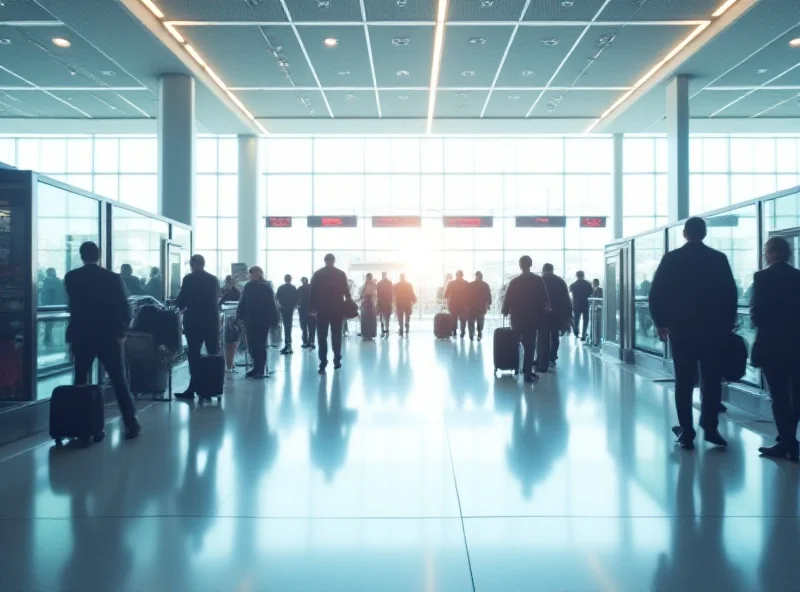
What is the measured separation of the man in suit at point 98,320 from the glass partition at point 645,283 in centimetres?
811

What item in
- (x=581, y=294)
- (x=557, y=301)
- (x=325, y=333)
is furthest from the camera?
(x=581, y=294)

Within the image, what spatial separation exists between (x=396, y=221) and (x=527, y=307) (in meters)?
13.7

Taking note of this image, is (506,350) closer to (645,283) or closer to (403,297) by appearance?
(645,283)

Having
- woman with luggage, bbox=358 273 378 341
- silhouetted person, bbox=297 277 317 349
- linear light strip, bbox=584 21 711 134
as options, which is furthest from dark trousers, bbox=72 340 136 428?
woman with luggage, bbox=358 273 378 341

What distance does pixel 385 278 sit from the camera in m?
18.3

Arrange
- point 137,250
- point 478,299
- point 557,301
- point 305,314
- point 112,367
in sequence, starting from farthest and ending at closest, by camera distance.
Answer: point 478,299, point 305,314, point 557,301, point 137,250, point 112,367

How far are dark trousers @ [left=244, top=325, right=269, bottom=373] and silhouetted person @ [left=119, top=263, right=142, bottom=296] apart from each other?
1.55 meters

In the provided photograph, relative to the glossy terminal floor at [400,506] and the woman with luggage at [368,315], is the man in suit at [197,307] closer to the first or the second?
the glossy terminal floor at [400,506]

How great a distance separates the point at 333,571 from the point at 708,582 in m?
1.66

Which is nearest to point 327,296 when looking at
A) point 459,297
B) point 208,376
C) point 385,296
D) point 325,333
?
point 325,333

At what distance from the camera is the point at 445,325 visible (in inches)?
697

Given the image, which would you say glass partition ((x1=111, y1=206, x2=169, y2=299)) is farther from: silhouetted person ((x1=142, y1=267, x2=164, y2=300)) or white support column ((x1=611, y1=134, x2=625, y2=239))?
white support column ((x1=611, y1=134, x2=625, y2=239))

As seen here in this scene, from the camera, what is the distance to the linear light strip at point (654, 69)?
482 inches

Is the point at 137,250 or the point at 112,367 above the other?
→ the point at 137,250
